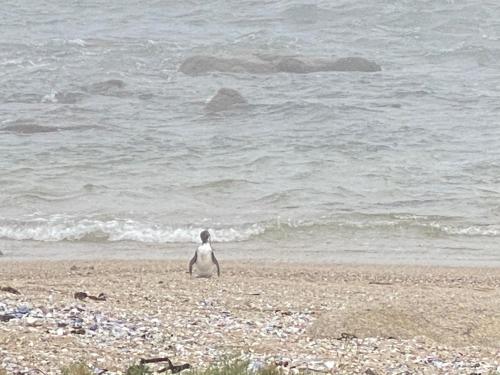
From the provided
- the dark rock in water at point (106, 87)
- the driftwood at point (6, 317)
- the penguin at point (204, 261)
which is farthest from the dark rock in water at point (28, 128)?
the driftwood at point (6, 317)

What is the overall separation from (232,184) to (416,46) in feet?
67.1

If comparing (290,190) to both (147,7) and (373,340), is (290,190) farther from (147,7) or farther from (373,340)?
(147,7)

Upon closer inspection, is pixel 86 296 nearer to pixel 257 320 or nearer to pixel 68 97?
pixel 257 320

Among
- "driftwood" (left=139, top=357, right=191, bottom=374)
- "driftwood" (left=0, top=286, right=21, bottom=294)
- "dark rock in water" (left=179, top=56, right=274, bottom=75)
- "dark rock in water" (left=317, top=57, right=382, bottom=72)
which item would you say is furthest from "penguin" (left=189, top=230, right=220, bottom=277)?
"dark rock in water" (left=317, top=57, right=382, bottom=72)

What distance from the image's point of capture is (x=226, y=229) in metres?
15.0

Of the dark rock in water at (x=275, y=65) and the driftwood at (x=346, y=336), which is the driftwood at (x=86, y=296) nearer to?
the driftwood at (x=346, y=336)

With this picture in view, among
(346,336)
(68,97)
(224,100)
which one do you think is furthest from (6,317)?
(68,97)

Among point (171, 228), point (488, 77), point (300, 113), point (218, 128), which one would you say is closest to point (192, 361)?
point (171, 228)

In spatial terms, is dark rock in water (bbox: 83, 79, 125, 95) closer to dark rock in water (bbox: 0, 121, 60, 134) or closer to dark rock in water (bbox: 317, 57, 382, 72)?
dark rock in water (bbox: 0, 121, 60, 134)

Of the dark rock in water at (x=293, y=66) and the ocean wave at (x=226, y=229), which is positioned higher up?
the dark rock in water at (x=293, y=66)

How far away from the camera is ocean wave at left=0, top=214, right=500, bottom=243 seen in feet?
48.5

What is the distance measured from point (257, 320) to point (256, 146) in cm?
1223

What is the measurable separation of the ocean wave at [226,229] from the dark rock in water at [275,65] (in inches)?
613

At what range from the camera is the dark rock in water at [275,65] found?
30.6 meters
